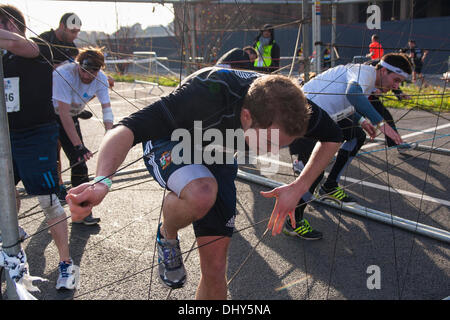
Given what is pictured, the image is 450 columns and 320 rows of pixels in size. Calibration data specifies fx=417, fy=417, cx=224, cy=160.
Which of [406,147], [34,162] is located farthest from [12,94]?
[406,147]

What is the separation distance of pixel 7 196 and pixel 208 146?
3.24 feet

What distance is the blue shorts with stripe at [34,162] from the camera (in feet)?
9.02

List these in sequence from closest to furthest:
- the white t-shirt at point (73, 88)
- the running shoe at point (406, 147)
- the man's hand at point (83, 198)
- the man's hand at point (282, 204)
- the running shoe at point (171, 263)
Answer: the man's hand at point (83, 198) < the man's hand at point (282, 204) < the running shoe at point (171, 263) < the white t-shirt at point (73, 88) < the running shoe at point (406, 147)

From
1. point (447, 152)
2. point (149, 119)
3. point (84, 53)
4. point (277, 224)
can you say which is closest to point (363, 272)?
point (277, 224)

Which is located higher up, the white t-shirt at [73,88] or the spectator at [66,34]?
the spectator at [66,34]

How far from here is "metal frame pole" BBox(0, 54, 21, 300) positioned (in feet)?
6.20

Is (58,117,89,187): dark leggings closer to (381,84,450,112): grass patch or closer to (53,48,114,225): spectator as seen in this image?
(53,48,114,225): spectator

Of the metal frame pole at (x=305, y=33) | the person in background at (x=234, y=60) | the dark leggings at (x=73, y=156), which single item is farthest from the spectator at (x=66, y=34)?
the metal frame pole at (x=305, y=33)

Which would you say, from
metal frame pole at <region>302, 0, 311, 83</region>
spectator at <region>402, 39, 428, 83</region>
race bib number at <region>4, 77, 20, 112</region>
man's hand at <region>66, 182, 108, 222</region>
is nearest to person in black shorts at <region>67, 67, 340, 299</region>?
man's hand at <region>66, 182, 108, 222</region>

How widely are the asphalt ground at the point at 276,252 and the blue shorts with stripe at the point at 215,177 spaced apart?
19 cm

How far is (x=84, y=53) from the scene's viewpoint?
3.37 metres

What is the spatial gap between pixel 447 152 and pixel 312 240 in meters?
3.24

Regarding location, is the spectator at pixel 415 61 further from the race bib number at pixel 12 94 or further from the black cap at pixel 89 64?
the race bib number at pixel 12 94

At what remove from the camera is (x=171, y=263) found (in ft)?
7.64
